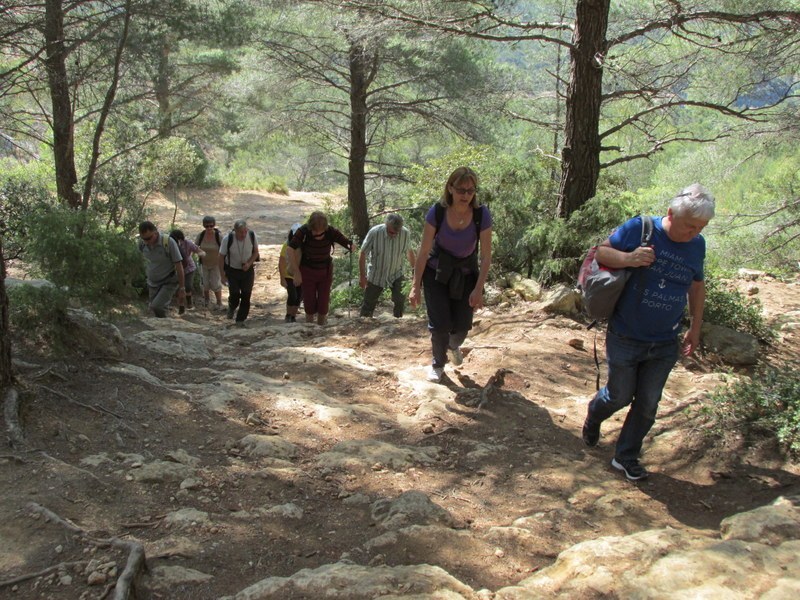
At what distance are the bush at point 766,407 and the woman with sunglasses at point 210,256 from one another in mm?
7779

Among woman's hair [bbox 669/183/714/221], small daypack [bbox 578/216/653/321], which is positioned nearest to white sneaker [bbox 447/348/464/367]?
small daypack [bbox 578/216/653/321]

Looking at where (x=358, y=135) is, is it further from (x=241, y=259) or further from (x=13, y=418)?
(x=13, y=418)

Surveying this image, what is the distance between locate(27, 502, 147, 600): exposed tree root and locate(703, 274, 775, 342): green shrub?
6.49 meters

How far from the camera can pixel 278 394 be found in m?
4.93

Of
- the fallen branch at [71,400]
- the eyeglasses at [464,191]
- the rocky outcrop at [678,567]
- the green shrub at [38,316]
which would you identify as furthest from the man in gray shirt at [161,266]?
the rocky outcrop at [678,567]

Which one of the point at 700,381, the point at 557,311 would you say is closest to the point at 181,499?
the point at 700,381

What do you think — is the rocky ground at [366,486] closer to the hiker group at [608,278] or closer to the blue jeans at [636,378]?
the blue jeans at [636,378]

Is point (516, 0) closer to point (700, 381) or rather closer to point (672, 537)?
point (700, 381)

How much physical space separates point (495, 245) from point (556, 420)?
4.37 m

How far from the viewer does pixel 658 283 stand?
3467 mm

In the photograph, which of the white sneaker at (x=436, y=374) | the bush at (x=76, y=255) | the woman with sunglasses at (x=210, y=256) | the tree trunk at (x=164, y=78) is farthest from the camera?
the tree trunk at (x=164, y=78)

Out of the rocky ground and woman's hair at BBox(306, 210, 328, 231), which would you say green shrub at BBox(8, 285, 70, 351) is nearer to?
the rocky ground

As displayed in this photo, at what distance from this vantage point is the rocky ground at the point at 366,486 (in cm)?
247

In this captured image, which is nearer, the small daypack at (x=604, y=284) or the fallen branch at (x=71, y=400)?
the small daypack at (x=604, y=284)
